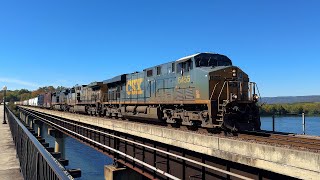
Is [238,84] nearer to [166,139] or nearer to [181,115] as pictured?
[181,115]

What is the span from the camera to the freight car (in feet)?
42.9

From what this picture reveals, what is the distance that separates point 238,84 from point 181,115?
3218 millimetres

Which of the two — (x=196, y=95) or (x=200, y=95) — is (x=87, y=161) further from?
(x=200, y=95)

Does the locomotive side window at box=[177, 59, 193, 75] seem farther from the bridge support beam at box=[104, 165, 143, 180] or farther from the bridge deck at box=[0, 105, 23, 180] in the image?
the bridge deck at box=[0, 105, 23, 180]

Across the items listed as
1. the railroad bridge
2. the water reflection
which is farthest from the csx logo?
the water reflection

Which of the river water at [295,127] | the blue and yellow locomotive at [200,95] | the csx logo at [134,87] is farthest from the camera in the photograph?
the river water at [295,127]

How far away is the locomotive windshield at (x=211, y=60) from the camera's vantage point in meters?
15.4

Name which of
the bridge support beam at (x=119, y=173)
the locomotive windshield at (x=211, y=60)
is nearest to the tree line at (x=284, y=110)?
the locomotive windshield at (x=211, y=60)

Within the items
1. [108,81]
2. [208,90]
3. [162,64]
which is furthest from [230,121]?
[108,81]

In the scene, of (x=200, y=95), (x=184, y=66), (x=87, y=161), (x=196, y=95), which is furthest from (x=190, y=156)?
(x=87, y=161)

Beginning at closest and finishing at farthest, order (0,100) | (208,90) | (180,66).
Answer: (208,90), (180,66), (0,100)

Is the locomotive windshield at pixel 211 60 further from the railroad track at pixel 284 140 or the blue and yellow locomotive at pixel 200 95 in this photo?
the railroad track at pixel 284 140

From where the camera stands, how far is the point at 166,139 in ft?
34.3

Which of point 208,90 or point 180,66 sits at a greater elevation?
point 180,66
